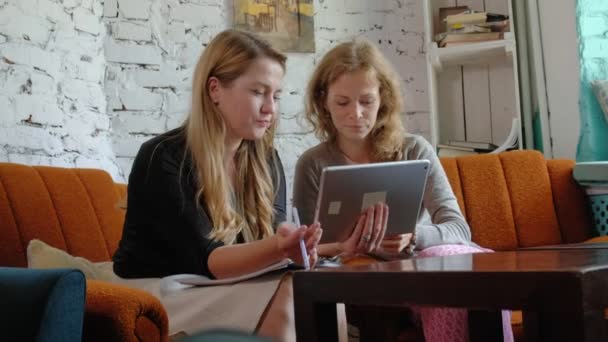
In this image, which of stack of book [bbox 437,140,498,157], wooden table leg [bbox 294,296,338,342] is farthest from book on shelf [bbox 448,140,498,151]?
wooden table leg [bbox 294,296,338,342]

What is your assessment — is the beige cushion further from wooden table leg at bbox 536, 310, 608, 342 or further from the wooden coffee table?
wooden table leg at bbox 536, 310, 608, 342

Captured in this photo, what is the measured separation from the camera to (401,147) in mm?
2062

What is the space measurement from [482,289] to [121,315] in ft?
1.76

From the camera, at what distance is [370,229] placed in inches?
65.1

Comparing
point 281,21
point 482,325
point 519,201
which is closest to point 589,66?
point 519,201

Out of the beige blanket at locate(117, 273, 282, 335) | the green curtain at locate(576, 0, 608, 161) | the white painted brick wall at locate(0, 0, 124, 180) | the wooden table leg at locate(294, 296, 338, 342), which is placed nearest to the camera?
the wooden table leg at locate(294, 296, 338, 342)

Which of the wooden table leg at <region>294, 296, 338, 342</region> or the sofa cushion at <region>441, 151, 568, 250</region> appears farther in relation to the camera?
the sofa cushion at <region>441, 151, 568, 250</region>

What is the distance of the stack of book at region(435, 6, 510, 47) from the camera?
2.98 metres

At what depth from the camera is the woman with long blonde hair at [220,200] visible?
4.52ft

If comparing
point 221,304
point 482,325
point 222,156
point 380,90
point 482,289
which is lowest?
point 482,325

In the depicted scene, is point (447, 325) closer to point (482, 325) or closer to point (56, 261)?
point (482, 325)

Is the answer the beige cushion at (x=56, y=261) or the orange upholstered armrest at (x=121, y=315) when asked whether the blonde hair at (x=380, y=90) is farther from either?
the orange upholstered armrest at (x=121, y=315)

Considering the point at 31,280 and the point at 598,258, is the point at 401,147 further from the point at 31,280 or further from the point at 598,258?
the point at 31,280

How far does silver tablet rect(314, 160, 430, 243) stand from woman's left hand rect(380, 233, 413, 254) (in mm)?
52
